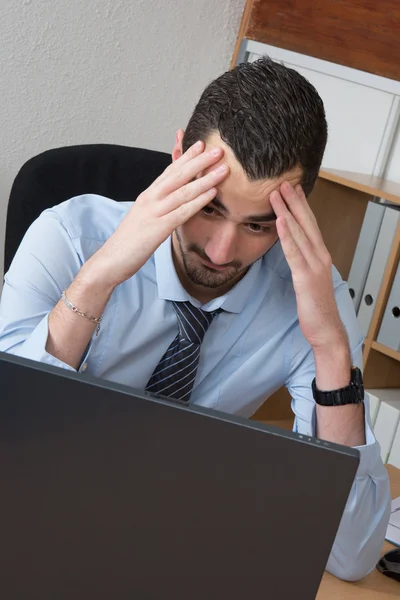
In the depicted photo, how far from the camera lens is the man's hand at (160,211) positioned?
1.20 metres

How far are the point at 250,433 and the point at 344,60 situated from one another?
2459 mm

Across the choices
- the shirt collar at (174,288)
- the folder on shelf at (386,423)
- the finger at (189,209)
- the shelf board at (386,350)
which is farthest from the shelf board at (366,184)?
the finger at (189,209)

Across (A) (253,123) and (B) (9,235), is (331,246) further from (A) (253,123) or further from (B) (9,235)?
(A) (253,123)

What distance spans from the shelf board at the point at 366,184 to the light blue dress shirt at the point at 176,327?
93 centimetres

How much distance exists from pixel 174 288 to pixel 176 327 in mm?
75

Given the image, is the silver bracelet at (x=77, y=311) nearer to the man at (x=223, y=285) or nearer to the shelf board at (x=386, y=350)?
the man at (x=223, y=285)

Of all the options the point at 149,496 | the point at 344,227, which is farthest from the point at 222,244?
the point at 344,227

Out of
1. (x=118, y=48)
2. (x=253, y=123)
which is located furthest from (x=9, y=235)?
(x=118, y=48)

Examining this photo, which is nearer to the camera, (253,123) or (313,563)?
(313,563)

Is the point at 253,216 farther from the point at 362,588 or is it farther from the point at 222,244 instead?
the point at 362,588

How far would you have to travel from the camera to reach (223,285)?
141 centimetres

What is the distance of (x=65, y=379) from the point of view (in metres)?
0.59

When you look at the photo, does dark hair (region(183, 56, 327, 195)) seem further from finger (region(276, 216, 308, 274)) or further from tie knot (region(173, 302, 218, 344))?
tie knot (region(173, 302, 218, 344))

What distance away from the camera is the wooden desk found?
1.13m
